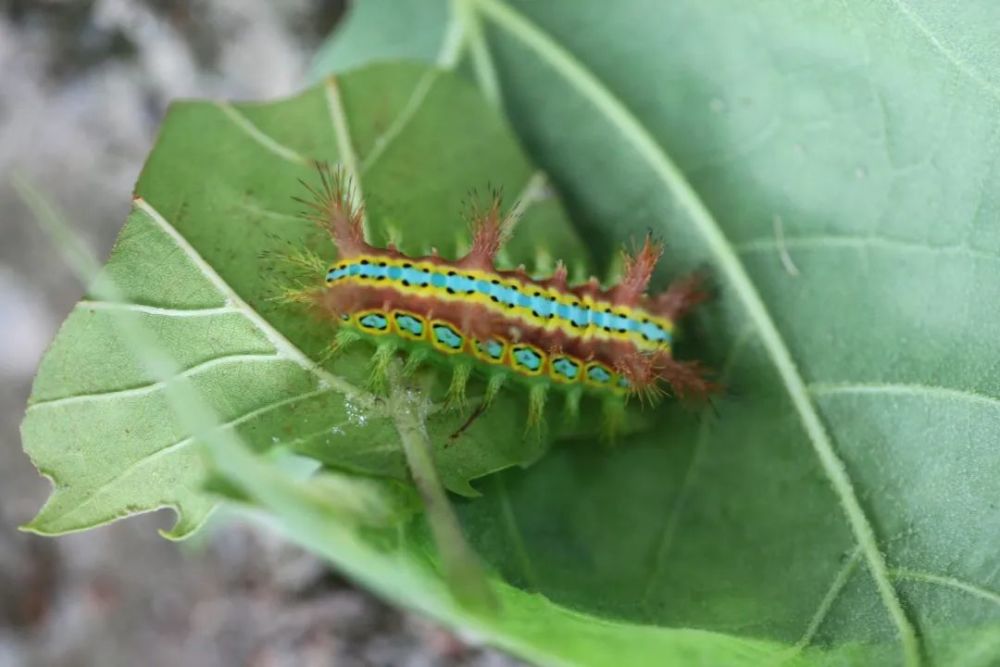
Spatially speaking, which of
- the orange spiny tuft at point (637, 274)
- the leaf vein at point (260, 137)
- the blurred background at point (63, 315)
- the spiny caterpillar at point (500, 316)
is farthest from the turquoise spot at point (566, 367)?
the blurred background at point (63, 315)

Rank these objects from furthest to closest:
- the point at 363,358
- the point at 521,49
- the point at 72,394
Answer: the point at 521,49, the point at 363,358, the point at 72,394

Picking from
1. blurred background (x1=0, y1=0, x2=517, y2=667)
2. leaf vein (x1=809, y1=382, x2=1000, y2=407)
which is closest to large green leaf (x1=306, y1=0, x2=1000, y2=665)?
leaf vein (x1=809, y1=382, x2=1000, y2=407)

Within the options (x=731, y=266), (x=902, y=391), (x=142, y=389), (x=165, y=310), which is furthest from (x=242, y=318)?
(x=902, y=391)

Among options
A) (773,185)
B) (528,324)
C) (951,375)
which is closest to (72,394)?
(528,324)

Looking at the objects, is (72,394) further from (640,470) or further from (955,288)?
(955,288)

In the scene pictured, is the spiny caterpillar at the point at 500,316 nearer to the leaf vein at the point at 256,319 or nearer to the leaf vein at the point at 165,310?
the leaf vein at the point at 256,319

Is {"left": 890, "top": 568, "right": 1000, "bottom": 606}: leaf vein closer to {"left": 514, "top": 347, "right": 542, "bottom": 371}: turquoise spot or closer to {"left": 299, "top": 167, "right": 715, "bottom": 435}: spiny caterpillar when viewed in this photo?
{"left": 299, "top": 167, "right": 715, "bottom": 435}: spiny caterpillar

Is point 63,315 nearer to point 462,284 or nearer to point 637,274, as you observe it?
point 462,284
